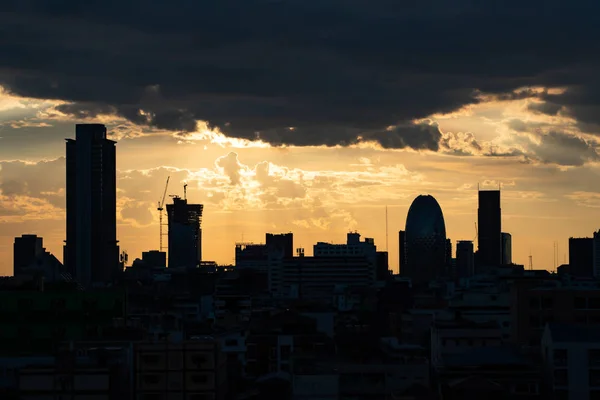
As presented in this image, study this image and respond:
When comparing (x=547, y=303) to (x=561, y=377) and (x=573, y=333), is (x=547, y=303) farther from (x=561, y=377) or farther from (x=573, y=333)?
(x=561, y=377)

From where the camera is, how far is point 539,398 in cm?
11125

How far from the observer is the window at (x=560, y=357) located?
371ft

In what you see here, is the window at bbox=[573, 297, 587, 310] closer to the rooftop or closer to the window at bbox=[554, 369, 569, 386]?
the rooftop

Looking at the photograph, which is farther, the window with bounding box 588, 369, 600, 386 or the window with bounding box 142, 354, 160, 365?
the window with bounding box 588, 369, 600, 386

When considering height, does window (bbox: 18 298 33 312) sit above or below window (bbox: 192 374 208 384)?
above

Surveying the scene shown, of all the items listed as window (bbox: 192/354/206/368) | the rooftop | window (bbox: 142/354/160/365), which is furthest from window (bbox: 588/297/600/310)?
window (bbox: 142/354/160/365)

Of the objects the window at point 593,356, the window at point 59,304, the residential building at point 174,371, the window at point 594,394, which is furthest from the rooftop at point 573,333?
the window at point 59,304

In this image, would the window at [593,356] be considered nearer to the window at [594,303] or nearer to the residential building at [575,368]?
the residential building at [575,368]

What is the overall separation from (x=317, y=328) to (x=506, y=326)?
1005 inches

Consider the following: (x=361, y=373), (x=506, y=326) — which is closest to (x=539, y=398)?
(x=361, y=373)

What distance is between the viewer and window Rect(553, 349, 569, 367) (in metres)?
113

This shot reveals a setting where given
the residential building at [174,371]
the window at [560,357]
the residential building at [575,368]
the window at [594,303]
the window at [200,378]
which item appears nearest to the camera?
the residential building at [174,371]

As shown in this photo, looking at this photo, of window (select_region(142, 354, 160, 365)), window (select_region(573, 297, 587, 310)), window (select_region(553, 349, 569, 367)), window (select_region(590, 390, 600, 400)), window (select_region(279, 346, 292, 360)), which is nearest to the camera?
window (select_region(142, 354, 160, 365))

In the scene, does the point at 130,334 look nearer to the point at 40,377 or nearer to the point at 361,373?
the point at 361,373
